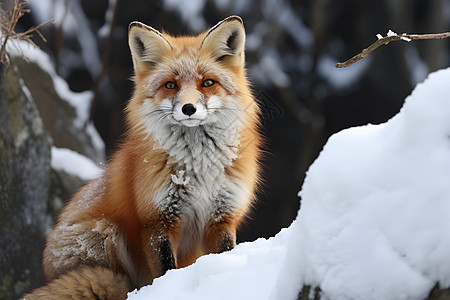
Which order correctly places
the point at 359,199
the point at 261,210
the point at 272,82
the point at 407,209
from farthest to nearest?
the point at 261,210, the point at 272,82, the point at 359,199, the point at 407,209

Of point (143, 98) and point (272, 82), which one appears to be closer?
point (143, 98)

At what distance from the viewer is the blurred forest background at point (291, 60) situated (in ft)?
35.8

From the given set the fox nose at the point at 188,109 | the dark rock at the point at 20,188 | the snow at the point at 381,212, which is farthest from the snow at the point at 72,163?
the snow at the point at 381,212

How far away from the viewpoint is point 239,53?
3.76 metres

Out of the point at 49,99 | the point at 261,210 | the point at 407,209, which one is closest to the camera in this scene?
the point at 407,209

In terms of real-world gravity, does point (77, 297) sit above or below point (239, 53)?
below

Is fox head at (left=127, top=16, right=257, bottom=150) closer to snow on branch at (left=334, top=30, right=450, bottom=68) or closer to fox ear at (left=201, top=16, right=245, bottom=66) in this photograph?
fox ear at (left=201, top=16, right=245, bottom=66)

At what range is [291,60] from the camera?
12602mm

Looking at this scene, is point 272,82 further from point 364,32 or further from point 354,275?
point 354,275

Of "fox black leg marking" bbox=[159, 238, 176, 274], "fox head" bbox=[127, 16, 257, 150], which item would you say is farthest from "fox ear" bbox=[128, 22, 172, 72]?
"fox black leg marking" bbox=[159, 238, 176, 274]

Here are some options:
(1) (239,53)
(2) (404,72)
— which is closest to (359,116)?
(2) (404,72)

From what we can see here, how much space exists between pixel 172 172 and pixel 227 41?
1.05m

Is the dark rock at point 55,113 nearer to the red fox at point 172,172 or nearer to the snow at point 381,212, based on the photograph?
the red fox at point 172,172

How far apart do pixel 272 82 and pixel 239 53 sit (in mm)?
7455
